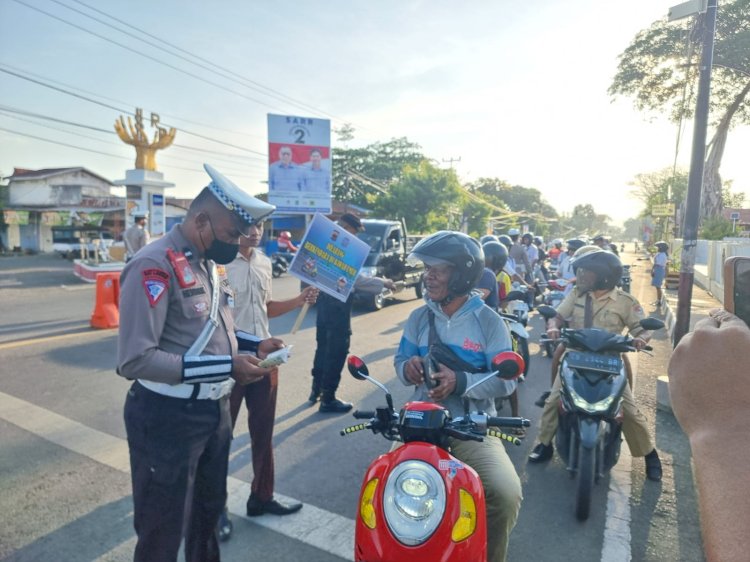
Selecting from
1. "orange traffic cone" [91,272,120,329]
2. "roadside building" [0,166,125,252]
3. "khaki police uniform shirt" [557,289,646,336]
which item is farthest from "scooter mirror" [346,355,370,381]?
"roadside building" [0,166,125,252]

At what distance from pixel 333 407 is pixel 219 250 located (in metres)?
3.25

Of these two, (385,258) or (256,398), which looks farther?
(385,258)

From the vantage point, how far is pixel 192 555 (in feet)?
8.07

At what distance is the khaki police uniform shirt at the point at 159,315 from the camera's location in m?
1.92

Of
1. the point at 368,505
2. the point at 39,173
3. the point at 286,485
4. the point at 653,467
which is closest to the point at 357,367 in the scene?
the point at 368,505

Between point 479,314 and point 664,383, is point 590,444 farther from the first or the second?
point 664,383

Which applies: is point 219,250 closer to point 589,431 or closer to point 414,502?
point 414,502

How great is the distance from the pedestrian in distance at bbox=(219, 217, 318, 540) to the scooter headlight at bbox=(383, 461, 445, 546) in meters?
1.74

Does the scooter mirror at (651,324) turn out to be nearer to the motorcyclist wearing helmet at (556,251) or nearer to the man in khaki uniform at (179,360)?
the man in khaki uniform at (179,360)

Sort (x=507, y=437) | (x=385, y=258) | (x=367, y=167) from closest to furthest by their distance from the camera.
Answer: (x=507, y=437) → (x=385, y=258) → (x=367, y=167)

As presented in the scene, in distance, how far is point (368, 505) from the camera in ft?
5.84

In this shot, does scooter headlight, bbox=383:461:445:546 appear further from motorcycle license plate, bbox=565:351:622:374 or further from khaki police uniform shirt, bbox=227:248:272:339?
motorcycle license plate, bbox=565:351:622:374

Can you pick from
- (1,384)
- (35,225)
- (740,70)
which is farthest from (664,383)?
(35,225)

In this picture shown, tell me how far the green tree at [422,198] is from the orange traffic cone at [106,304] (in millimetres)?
22804
